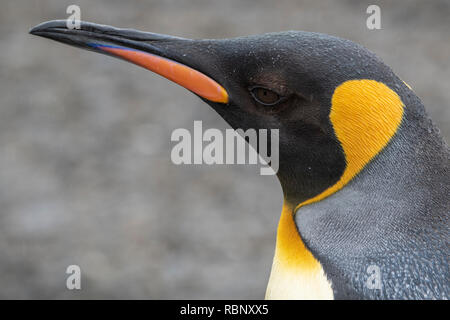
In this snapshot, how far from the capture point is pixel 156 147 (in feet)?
12.8

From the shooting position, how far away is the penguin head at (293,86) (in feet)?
3.93

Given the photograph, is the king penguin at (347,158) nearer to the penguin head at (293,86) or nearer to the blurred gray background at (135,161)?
the penguin head at (293,86)

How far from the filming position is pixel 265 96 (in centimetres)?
127

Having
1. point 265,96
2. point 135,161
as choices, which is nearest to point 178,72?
point 265,96

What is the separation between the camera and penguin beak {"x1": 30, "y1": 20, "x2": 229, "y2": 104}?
1320 millimetres

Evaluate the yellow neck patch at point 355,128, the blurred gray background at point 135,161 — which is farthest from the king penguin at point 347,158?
the blurred gray background at point 135,161

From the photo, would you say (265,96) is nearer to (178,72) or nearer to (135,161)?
(178,72)

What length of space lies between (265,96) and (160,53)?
0.24 metres

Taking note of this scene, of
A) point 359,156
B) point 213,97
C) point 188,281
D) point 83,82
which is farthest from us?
point 83,82

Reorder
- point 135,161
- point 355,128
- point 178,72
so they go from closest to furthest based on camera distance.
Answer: point 355,128, point 178,72, point 135,161

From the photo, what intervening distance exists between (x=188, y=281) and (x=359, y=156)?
208 centimetres

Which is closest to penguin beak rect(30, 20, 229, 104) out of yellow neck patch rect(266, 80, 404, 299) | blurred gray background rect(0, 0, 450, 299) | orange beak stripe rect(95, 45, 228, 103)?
orange beak stripe rect(95, 45, 228, 103)

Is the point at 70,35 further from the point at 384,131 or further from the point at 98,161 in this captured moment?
the point at 98,161
